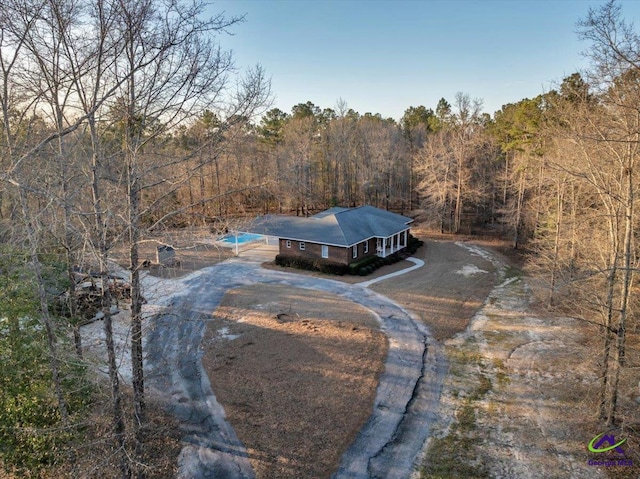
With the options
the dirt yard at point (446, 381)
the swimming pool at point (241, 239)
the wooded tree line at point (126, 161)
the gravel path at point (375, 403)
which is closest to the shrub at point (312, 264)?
the dirt yard at point (446, 381)

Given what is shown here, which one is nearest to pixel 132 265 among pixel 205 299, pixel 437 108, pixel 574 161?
pixel 205 299

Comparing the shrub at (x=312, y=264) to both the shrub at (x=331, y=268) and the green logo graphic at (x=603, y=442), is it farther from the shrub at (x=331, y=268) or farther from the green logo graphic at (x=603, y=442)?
the green logo graphic at (x=603, y=442)

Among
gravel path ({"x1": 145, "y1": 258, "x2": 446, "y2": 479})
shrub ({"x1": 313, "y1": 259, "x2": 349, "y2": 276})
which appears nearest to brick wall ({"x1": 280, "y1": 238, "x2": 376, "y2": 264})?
shrub ({"x1": 313, "y1": 259, "x2": 349, "y2": 276})

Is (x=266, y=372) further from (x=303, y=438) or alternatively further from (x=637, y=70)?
(x=637, y=70)

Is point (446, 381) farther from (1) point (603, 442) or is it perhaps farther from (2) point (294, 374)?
(2) point (294, 374)

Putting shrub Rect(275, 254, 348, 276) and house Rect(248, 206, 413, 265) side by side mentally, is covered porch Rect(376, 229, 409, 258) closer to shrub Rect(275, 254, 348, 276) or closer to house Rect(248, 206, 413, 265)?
house Rect(248, 206, 413, 265)
